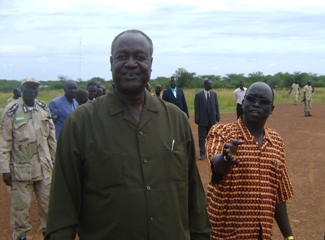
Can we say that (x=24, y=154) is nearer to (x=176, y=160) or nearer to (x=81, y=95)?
(x=81, y=95)

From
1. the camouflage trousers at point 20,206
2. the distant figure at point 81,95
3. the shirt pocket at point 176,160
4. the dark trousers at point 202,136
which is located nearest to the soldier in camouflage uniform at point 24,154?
the camouflage trousers at point 20,206

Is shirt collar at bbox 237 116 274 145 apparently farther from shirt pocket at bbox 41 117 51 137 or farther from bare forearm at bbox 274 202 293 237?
shirt pocket at bbox 41 117 51 137

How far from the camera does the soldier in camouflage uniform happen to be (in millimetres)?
5297

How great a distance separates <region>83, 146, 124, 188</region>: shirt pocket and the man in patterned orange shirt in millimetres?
831

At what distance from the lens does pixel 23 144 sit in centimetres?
534

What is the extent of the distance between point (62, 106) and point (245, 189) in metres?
3.95

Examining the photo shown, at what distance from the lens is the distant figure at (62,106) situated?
6.49 m

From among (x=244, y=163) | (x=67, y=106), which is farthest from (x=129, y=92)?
(x=67, y=106)

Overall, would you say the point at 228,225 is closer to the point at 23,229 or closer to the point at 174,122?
the point at 174,122

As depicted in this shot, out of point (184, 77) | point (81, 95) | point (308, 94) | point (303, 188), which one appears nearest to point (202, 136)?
point (303, 188)

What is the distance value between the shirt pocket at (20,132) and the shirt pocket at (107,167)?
3.24 meters

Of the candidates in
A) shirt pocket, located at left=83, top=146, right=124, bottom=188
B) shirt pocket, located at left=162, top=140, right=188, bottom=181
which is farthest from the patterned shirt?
shirt pocket, located at left=83, top=146, right=124, bottom=188

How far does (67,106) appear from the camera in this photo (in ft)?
21.6

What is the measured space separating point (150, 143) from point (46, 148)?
3437 millimetres
